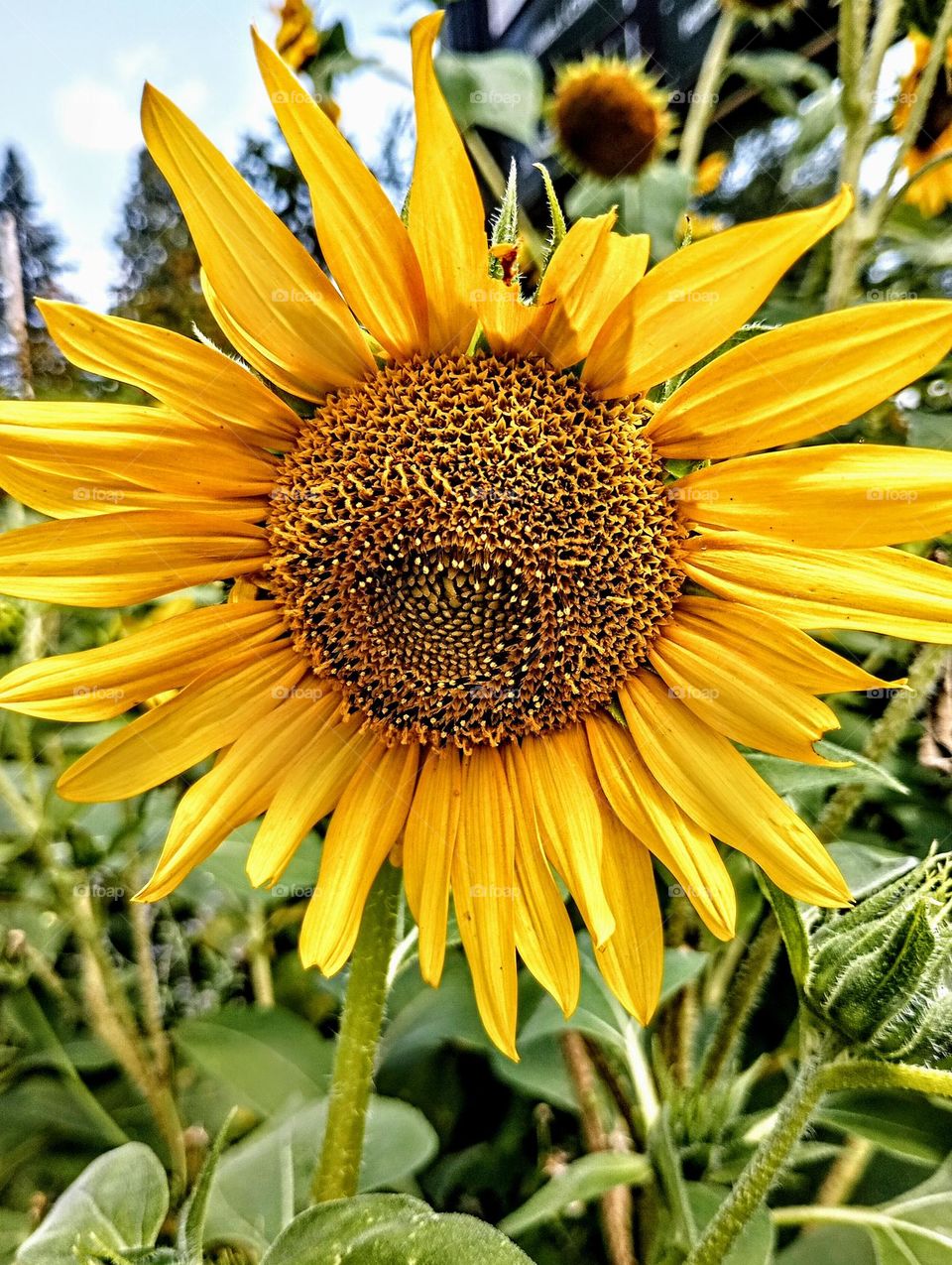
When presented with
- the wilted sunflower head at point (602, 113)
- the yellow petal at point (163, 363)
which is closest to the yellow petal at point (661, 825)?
the yellow petal at point (163, 363)

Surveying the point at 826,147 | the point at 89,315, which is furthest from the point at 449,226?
the point at 826,147

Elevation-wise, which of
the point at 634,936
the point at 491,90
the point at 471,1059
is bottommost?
the point at 471,1059

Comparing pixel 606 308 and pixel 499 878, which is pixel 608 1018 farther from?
pixel 606 308

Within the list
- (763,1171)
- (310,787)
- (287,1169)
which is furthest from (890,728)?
(287,1169)

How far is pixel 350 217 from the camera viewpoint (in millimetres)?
496

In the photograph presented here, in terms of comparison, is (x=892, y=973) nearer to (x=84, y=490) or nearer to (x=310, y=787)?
(x=310, y=787)

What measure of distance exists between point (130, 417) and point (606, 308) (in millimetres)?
278

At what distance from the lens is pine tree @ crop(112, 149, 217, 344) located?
48.1 inches

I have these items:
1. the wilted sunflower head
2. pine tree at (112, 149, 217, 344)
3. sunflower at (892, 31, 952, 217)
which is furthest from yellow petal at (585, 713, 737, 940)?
the wilted sunflower head

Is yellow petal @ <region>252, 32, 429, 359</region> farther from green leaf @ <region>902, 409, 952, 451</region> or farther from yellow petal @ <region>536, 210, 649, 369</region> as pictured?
green leaf @ <region>902, 409, 952, 451</region>

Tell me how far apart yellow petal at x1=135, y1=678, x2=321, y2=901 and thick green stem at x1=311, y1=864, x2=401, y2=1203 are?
11cm

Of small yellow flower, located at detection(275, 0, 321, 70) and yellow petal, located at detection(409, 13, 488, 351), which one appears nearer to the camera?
yellow petal, located at detection(409, 13, 488, 351)

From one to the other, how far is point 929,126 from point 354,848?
117 cm

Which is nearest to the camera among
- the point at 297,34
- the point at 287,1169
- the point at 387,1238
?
the point at 387,1238
